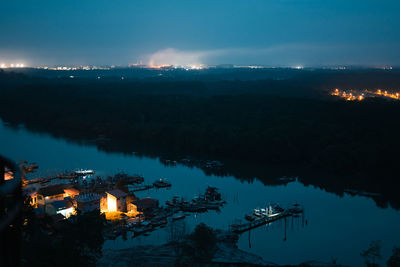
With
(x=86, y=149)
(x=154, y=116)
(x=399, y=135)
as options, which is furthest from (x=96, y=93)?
(x=399, y=135)

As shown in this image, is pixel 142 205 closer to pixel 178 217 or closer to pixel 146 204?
pixel 146 204

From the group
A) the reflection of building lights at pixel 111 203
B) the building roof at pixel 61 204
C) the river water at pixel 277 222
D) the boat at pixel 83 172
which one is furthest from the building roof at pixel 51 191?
the boat at pixel 83 172

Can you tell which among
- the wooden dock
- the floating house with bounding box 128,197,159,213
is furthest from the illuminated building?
the wooden dock

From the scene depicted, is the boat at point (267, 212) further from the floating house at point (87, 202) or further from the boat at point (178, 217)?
the floating house at point (87, 202)

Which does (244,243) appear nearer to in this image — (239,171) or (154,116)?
(239,171)

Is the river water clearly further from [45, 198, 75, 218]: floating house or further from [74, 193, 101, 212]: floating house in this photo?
[45, 198, 75, 218]: floating house

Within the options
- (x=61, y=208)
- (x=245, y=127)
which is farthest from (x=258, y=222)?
(x=245, y=127)
